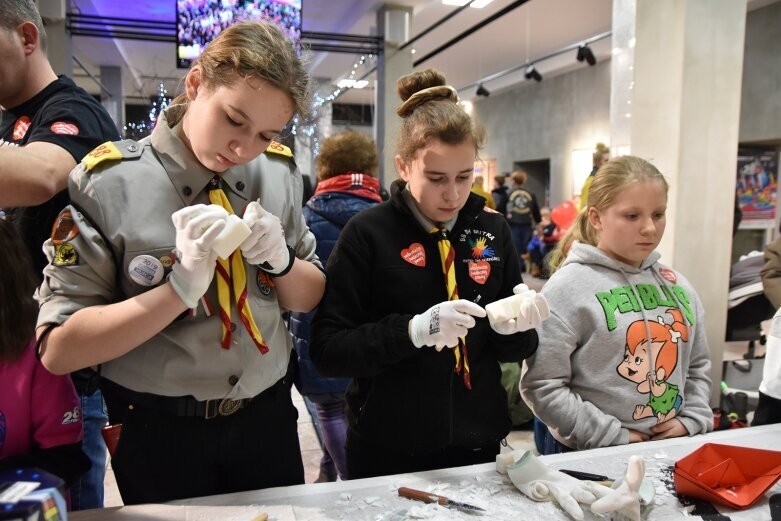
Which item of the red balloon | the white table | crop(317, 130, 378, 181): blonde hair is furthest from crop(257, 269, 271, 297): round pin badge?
the red balloon

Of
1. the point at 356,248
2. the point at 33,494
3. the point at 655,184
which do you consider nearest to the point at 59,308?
the point at 33,494

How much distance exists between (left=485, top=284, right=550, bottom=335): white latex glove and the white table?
0.33 m

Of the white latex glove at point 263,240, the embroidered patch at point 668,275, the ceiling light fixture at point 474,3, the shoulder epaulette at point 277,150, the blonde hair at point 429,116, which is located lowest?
the embroidered patch at point 668,275

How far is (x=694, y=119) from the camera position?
2.60 metres

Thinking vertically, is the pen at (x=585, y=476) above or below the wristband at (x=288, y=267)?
below

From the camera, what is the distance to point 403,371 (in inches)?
54.4

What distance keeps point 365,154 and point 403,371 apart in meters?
1.39

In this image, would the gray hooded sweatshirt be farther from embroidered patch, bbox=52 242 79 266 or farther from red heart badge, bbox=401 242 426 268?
embroidered patch, bbox=52 242 79 266

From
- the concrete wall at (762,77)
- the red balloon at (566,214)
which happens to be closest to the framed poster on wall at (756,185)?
the red balloon at (566,214)

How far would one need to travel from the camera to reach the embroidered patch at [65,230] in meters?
1.01

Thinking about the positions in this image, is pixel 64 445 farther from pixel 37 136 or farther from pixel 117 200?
pixel 37 136

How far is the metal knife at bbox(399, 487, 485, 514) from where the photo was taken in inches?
43.6

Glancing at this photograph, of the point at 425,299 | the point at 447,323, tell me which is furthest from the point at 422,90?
the point at 447,323

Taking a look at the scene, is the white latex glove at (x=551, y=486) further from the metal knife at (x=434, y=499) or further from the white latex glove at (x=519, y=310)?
the white latex glove at (x=519, y=310)
